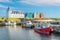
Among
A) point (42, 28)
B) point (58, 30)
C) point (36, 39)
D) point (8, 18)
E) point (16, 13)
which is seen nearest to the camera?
point (36, 39)

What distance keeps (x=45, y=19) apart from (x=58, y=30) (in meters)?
12.5

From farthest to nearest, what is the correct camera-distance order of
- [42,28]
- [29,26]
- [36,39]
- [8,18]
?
[8,18] < [29,26] < [42,28] < [36,39]

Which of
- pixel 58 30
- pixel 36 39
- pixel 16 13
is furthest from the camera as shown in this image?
pixel 16 13

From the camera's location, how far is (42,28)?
8.67 m

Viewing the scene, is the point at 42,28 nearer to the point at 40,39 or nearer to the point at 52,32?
the point at 52,32

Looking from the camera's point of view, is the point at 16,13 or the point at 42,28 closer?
the point at 42,28

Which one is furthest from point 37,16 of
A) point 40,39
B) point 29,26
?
point 40,39

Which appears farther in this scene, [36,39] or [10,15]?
[10,15]

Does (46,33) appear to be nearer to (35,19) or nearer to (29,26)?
(29,26)

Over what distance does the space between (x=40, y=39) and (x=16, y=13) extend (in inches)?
559

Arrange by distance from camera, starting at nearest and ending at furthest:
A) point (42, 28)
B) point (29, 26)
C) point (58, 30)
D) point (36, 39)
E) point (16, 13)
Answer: point (36, 39) < point (58, 30) < point (42, 28) < point (29, 26) < point (16, 13)

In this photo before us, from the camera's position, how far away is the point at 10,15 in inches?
781

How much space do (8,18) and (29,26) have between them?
706 cm

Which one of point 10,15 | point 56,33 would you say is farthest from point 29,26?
point 10,15
